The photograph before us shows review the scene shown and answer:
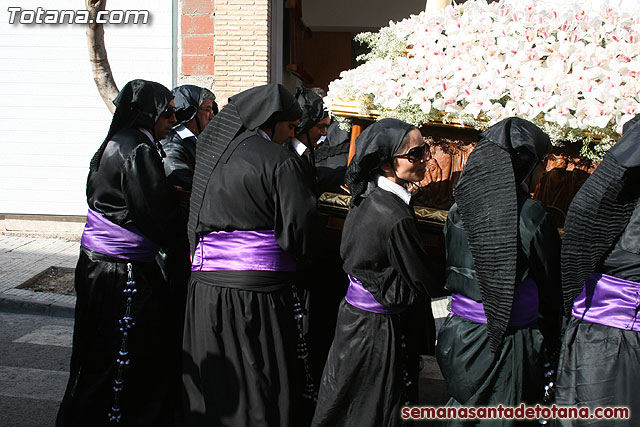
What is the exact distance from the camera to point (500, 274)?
107 inches

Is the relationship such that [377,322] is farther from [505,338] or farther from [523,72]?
[523,72]

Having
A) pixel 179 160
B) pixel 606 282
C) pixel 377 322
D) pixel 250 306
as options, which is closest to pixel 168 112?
pixel 179 160

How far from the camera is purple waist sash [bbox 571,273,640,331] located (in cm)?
270

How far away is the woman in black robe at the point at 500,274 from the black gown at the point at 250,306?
0.75 m

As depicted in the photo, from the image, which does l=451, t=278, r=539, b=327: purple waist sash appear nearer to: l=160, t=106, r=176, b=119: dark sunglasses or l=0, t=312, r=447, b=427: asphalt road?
l=0, t=312, r=447, b=427: asphalt road

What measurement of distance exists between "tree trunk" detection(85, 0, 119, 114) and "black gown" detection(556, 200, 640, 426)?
738cm

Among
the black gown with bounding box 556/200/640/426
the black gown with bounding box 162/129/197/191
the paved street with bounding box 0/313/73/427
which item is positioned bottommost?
the paved street with bounding box 0/313/73/427

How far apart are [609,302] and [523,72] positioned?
1.25 meters

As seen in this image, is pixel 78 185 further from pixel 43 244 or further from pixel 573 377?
pixel 573 377

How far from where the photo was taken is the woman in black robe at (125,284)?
3.58 metres

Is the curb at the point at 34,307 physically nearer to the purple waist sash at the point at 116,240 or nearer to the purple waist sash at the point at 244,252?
the purple waist sash at the point at 116,240

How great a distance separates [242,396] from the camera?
10.3 feet

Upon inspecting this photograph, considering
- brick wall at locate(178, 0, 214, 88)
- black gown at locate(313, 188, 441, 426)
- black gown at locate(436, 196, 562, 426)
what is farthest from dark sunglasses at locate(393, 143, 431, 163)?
brick wall at locate(178, 0, 214, 88)

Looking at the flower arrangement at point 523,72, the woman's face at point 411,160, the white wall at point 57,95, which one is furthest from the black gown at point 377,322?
the white wall at point 57,95
